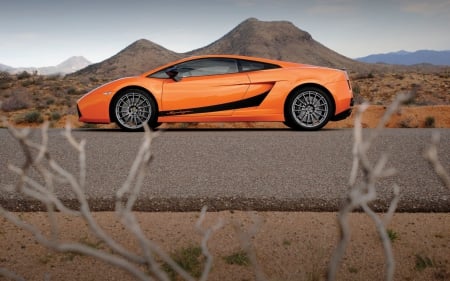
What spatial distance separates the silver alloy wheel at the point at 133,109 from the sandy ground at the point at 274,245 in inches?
159

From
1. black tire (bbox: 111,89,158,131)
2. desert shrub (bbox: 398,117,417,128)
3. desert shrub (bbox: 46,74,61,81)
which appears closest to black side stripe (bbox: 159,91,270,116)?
black tire (bbox: 111,89,158,131)

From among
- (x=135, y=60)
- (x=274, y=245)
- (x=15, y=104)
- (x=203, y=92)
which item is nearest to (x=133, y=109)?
(x=203, y=92)

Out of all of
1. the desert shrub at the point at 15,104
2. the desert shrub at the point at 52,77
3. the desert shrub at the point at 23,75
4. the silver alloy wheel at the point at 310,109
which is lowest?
the desert shrub at the point at 15,104

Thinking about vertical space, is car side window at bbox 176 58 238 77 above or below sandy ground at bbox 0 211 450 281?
above

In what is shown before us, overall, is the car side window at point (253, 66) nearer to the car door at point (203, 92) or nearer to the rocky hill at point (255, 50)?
the car door at point (203, 92)

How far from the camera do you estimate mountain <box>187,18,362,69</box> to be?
104 m

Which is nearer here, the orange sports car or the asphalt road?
the asphalt road

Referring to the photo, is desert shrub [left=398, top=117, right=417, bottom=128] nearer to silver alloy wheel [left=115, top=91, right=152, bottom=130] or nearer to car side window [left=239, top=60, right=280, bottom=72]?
car side window [left=239, top=60, right=280, bottom=72]

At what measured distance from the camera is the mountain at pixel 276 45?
342ft

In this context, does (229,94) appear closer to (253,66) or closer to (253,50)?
(253,66)

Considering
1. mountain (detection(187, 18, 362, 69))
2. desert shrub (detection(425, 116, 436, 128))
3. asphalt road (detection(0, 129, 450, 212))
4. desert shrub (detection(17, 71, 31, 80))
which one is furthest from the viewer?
mountain (detection(187, 18, 362, 69))

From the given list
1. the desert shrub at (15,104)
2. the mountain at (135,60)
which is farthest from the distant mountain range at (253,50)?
the desert shrub at (15,104)

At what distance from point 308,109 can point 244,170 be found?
331 centimetres

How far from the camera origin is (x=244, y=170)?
20.5 ft
